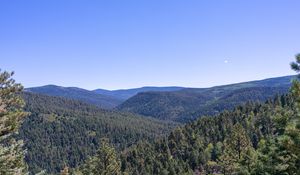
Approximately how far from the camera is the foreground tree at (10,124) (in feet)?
62.2

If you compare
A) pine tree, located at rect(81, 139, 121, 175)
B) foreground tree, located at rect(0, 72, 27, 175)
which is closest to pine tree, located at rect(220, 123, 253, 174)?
pine tree, located at rect(81, 139, 121, 175)

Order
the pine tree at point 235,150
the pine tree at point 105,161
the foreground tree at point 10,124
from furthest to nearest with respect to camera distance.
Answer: the pine tree at point 105,161 < the pine tree at point 235,150 < the foreground tree at point 10,124

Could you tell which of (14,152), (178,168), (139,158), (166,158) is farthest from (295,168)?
(139,158)

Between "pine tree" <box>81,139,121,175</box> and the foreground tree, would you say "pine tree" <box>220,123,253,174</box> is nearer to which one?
"pine tree" <box>81,139,121,175</box>

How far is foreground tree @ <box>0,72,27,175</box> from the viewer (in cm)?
1897

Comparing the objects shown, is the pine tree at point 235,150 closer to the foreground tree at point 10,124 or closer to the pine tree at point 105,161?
the pine tree at point 105,161

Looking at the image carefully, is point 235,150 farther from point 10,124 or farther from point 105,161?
point 10,124

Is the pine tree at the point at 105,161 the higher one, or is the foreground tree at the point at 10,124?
the foreground tree at the point at 10,124

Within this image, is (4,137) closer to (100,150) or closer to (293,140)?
(293,140)

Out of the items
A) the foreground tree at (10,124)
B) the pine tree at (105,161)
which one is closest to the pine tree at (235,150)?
the pine tree at (105,161)

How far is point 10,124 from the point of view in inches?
801

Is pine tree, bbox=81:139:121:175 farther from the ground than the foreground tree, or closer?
closer

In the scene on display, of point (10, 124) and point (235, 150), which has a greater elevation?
point (10, 124)

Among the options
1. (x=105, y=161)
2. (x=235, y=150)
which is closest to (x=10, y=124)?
(x=105, y=161)
